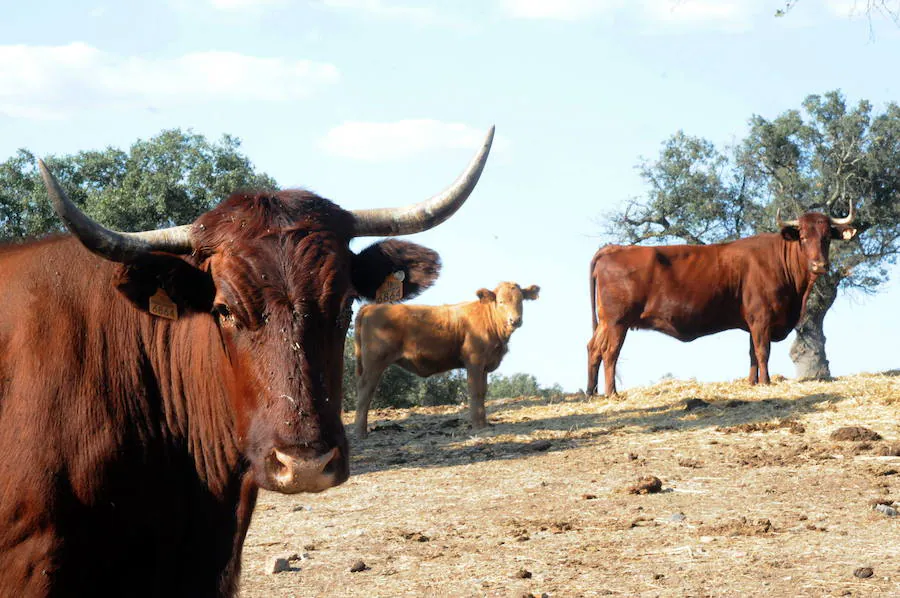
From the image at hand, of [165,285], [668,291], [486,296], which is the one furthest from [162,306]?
[668,291]

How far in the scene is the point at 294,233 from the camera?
3.84 meters

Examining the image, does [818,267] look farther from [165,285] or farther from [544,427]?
[165,285]

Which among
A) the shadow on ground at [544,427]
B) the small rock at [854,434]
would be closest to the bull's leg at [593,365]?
the shadow on ground at [544,427]

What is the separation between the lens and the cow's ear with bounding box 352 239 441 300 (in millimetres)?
4344

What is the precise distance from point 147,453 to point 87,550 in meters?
0.42

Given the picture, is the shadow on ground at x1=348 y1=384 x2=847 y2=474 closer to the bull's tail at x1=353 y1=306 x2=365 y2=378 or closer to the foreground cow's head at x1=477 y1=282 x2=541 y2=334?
the bull's tail at x1=353 y1=306 x2=365 y2=378

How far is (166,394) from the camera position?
13.4ft

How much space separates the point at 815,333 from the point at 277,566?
73.9 feet

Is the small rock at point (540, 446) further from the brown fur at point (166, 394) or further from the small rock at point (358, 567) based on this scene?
the brown fur at point (166, 394)

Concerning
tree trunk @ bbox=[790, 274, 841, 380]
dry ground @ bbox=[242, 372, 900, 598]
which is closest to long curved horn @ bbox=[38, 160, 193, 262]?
dry ground @ bbox=[242, 372, 900, 598]

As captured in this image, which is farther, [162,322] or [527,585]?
[527,585]

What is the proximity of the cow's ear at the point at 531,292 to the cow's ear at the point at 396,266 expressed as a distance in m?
10.2

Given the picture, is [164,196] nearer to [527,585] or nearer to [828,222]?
[828,222]

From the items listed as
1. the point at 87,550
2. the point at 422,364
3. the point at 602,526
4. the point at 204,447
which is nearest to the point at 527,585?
the point at 602,526
